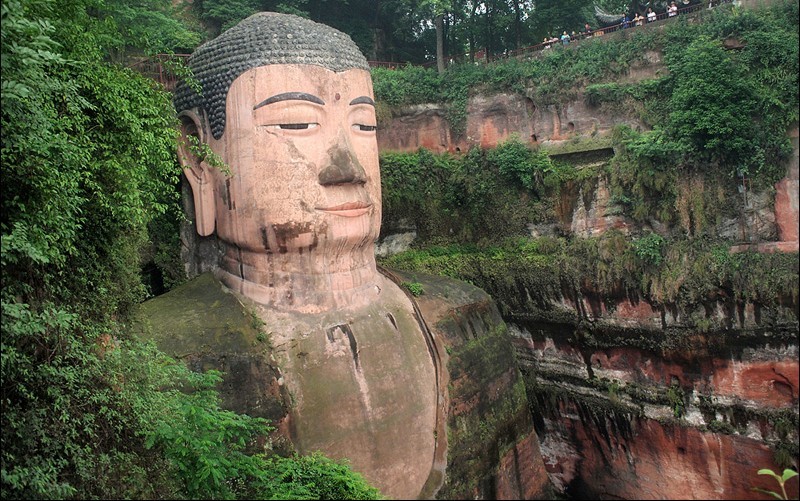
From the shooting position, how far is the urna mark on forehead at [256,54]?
8422mm

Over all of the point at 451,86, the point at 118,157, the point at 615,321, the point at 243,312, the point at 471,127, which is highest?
the point at 451,86

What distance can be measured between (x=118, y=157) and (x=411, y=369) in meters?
4.44

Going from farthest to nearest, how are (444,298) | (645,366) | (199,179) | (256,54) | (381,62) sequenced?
(381,62) < (645,366) < (444,298) < (199,179) < (256,54)

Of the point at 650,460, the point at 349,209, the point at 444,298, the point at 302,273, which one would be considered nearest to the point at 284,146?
the point at 349,209

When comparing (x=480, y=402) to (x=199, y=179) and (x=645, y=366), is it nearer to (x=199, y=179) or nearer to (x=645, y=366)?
(x=645, y=366)

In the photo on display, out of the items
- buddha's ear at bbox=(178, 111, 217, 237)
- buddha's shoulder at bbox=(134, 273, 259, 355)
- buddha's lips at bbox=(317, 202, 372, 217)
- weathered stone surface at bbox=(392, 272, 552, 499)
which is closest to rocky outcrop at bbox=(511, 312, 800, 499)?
weathered stone surface at bbox=(392, 272, 552, 499)

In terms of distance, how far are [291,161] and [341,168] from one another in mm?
638

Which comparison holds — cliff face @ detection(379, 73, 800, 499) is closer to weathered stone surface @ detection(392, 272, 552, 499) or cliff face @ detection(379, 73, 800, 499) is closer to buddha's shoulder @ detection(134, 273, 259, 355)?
weathered stone surface @ detection(392, 272, 552, 499)

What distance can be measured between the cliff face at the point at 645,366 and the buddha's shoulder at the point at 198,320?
6417mm

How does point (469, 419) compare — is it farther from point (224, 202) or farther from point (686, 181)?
point (686, 181)

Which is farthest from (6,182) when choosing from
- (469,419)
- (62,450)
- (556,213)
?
(556,213)

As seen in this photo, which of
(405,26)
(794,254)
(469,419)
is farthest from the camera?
(405,26)

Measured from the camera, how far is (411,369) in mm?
8562

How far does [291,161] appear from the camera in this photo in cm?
823
